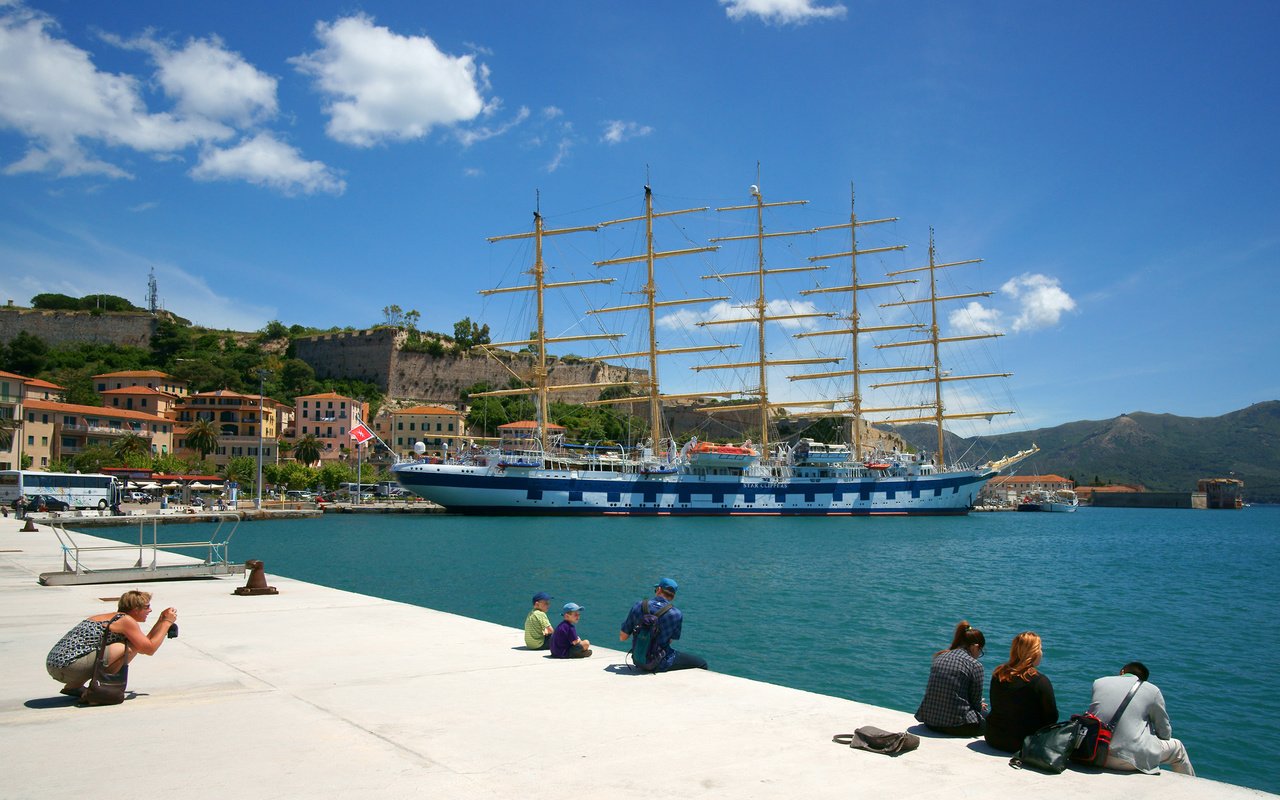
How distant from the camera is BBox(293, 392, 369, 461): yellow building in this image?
77938 mm

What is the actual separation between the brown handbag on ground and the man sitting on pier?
6353 millimetres

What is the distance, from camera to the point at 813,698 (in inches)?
265

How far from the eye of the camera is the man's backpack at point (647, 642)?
7449mm

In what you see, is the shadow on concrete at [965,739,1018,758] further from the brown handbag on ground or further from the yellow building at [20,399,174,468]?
the yellow building at [20,399,174,468]

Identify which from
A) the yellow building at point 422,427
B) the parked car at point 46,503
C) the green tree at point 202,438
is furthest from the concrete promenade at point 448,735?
the yellow building at point 422,427

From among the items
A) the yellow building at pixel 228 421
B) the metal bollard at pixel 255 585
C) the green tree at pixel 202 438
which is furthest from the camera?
the yellow building at pixel 228 421

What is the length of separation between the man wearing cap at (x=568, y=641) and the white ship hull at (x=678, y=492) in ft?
146

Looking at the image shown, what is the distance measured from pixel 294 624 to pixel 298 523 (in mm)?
40677

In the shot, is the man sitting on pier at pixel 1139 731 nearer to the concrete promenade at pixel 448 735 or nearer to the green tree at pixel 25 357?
the concrete promenade at pixel 448 735

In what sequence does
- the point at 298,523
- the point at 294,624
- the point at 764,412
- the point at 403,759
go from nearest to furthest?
the point at 403,759, the point at 294,624, the point at 298,523, the point at 764,412

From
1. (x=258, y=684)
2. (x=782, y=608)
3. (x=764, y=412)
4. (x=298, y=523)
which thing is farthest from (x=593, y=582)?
(x=764, y=412)

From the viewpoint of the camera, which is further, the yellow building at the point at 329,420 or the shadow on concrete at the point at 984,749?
the yellow building at the point at 329,420

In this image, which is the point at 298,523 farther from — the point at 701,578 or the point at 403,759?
the point at 403,759

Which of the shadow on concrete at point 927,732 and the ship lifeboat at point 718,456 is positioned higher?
the ship lifeboat at point 718,456
